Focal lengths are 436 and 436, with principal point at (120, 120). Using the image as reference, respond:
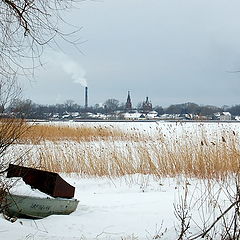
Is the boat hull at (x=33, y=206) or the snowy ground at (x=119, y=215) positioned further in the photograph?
the boat hull at (x=33, y=206)

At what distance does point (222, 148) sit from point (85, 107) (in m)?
55.4

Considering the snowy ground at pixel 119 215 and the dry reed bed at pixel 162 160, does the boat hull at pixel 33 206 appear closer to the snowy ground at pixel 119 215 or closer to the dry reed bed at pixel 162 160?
the snowy ground at pixel 119 215

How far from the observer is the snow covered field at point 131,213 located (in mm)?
5421

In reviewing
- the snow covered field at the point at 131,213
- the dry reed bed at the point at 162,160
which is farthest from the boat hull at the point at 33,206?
the dry reed bed at the point at 162,160

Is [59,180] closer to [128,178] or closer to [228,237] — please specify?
[228,237]

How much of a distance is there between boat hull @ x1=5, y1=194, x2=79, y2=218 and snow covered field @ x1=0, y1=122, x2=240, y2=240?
128 mm

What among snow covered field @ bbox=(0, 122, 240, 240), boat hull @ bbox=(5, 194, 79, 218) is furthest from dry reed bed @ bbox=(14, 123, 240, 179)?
boat hull @ bbox=(5, 194, 79, 218)

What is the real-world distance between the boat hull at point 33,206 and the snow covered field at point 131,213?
0.13 m

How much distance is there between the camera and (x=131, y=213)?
7031 mm

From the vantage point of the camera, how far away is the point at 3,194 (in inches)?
236

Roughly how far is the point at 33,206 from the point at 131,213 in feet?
5.24

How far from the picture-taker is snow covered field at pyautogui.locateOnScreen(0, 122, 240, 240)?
213 inches

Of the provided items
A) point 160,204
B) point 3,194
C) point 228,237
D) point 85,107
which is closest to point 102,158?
point 160,204

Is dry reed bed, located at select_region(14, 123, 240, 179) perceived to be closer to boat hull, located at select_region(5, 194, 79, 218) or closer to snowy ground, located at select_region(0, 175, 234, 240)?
snowy ground, located at select_region(0, 175, 234, 240)
